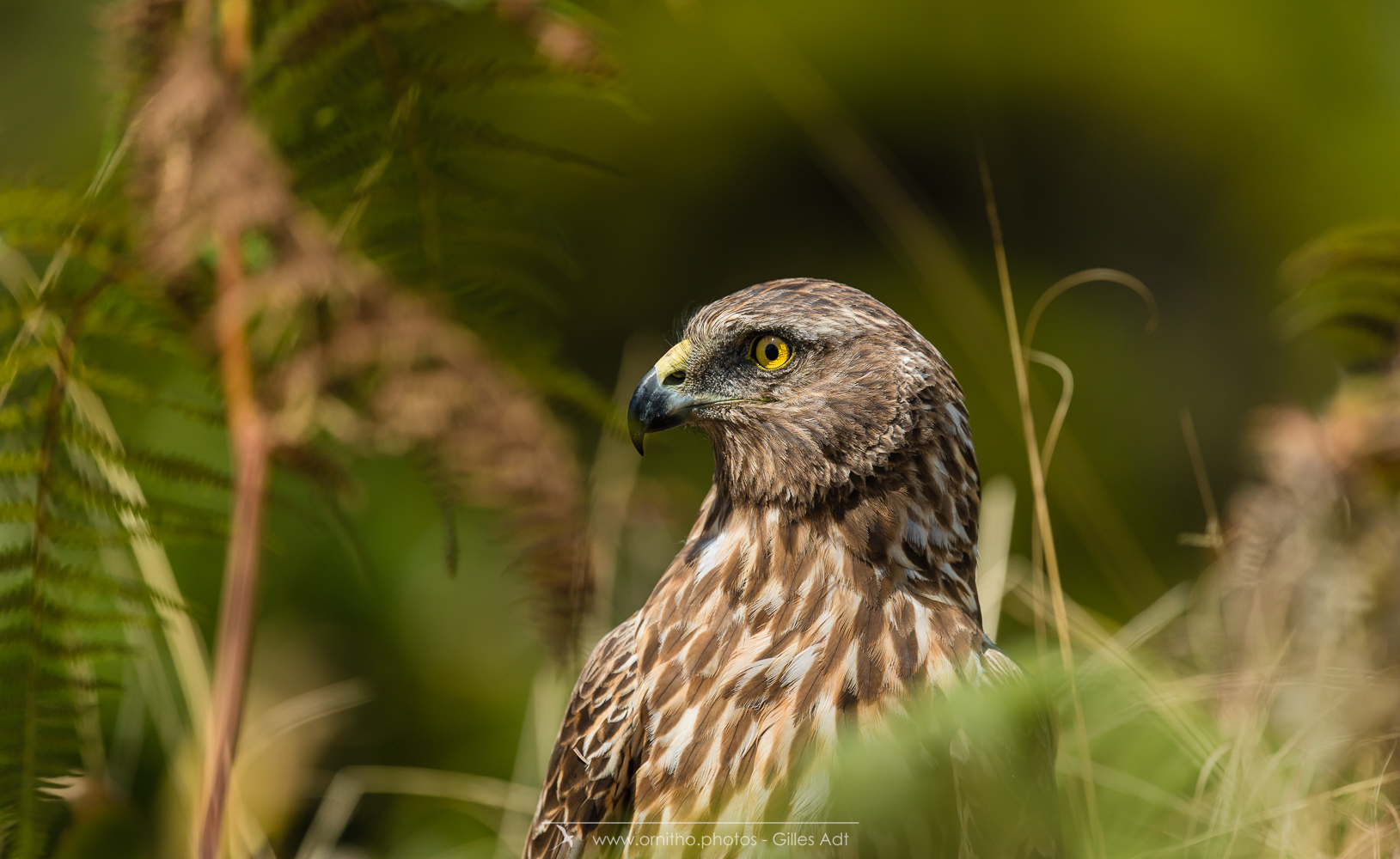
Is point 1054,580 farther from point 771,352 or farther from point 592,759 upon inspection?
point 592,759

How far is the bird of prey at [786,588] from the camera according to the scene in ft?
5.83

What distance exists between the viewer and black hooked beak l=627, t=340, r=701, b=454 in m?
2.04

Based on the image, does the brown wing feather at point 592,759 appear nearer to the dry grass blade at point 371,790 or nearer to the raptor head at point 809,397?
the raptor head at point 809,397

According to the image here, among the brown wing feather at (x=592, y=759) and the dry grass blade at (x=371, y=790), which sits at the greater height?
the brown wing feather at (x=592, y=759)

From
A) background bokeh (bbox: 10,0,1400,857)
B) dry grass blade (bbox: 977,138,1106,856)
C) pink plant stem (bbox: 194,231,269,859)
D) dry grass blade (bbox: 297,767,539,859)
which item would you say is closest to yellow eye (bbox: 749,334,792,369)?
dry grass blade (bbox: 977,138,1106,856)

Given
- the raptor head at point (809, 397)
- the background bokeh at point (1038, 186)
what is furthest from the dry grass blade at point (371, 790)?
the background bokeh at point (1038, 186)

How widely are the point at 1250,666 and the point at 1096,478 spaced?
3.37m

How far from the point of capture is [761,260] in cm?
596

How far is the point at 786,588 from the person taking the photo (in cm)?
191

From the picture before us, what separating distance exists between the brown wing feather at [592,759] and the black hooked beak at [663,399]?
15.9 inches

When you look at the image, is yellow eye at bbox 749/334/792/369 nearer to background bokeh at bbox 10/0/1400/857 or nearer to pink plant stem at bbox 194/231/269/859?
pink plant stem at bbox 194/231/269/859

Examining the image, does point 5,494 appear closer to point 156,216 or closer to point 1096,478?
point 156,216

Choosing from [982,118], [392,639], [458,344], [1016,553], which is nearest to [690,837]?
[458,344]

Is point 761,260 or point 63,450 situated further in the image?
point 761,260
